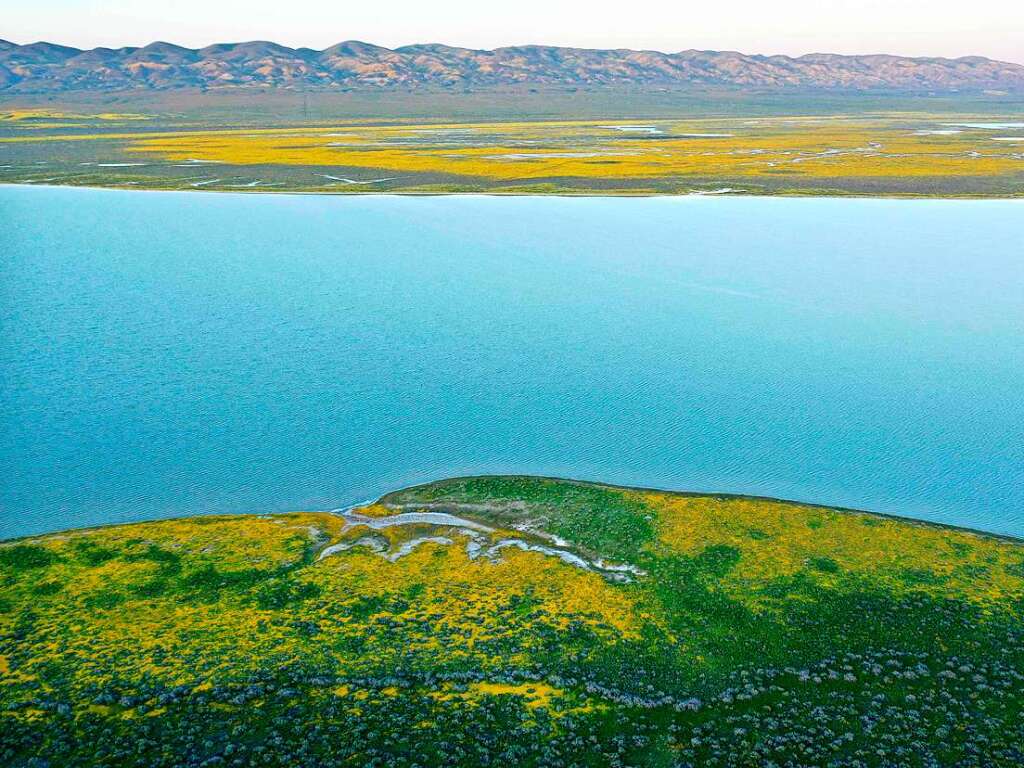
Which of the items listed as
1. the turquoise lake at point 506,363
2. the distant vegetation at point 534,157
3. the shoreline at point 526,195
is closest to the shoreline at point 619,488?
the turquoise lake at point 506,363

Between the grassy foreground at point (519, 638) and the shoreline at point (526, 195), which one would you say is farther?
the shoreline at point (526, 195)

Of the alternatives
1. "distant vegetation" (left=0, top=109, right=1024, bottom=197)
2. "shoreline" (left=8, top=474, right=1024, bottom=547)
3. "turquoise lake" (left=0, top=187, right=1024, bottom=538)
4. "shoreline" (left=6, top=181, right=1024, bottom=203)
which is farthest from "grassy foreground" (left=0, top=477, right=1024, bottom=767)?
"distant vegetation" (left=0, top=109, right=1024, bottom=197)

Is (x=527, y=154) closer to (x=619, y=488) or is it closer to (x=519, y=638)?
(x=619, y=488)

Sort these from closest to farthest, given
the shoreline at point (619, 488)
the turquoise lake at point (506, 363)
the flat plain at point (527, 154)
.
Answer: the shoreline at point (619, 488) < the turquoise lake at point (506, 363) < the flat plain at point (527, 154)

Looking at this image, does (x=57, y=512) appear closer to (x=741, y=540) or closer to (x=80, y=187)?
(x=741, y=540)

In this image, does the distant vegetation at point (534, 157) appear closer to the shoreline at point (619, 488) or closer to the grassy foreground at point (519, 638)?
the shoreline at point (619, 488)

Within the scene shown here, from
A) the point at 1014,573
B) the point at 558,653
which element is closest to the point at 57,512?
the point at 558,653
